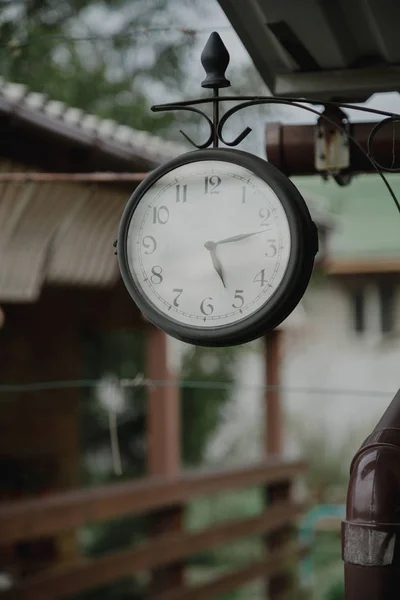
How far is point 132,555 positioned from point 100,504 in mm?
698

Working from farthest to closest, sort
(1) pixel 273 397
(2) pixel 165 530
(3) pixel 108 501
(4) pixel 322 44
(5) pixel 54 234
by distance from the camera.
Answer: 1. (1) pixel 273 397
2. (2) pixel 165 530
3. (3) pixel 108 501
4. (5) pixel 54 234
5. (4) pixel 322 44

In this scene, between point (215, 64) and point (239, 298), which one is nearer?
point (239, 298)

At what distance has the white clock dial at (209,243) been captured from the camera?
109 inches

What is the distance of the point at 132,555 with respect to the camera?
25.6 feet

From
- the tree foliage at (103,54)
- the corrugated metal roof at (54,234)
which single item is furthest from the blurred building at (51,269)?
the tree foliage at (103,54)

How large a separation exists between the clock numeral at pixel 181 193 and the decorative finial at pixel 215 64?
0.33 m

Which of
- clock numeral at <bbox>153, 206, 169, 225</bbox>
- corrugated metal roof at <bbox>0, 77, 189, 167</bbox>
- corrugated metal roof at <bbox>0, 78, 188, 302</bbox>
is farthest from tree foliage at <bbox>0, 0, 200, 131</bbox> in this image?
clock numeral at <bbox>153, 206, 169, 225</bbox>

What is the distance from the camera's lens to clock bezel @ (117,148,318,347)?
2705 millimetres

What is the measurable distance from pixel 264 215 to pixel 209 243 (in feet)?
0.55

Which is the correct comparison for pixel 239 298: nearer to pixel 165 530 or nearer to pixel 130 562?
pixel 130 562

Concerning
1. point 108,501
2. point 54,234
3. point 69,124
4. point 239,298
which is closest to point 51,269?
point 54,234

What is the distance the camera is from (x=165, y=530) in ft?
27.5

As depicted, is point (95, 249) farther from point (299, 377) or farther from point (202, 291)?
point (299, 377)

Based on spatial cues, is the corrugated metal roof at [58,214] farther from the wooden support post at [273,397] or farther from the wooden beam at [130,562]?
the wooden support post at [273,397]
